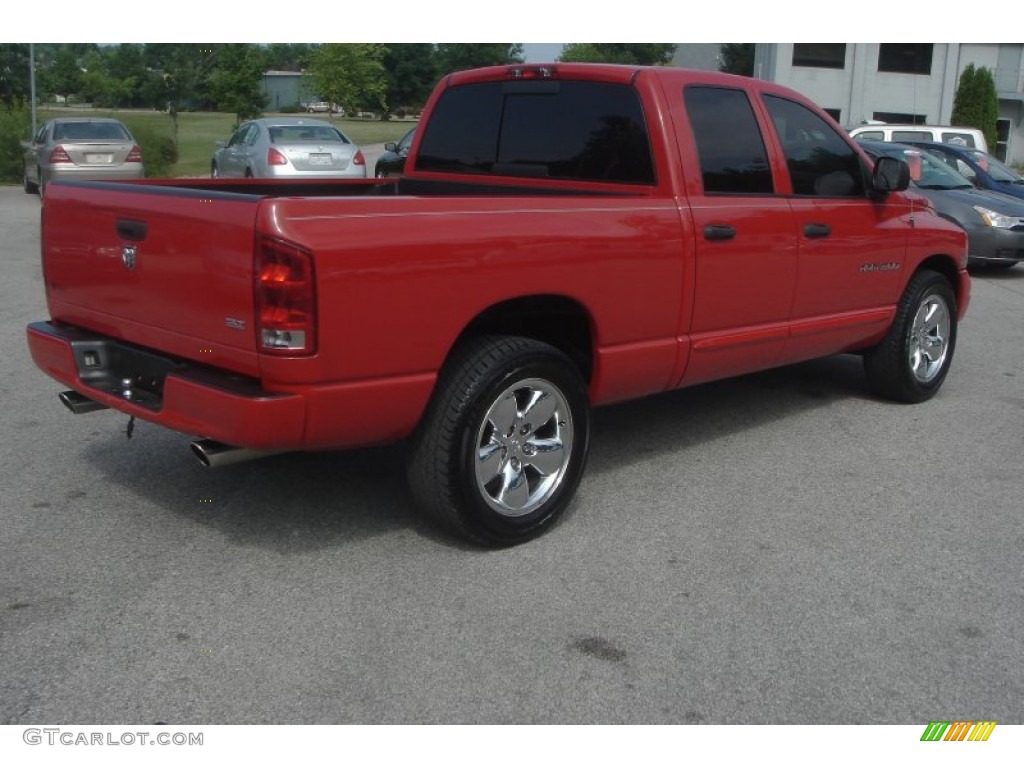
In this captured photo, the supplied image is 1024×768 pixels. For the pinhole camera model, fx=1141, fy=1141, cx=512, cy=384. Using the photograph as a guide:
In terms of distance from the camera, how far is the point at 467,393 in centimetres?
431

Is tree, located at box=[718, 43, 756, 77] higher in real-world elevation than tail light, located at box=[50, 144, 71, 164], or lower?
higher

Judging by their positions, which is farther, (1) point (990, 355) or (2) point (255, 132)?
(2) point (255, 132)

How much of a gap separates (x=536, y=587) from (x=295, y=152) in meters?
15.8

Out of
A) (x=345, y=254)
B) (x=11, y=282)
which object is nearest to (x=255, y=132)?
(x=11, y=282)

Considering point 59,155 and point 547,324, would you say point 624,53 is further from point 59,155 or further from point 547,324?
point 547,324

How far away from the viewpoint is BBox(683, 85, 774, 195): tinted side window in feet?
17.5

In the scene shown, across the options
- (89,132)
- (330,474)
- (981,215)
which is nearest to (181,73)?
(89,132)

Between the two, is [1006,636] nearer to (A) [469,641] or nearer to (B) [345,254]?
(A) [469,641]

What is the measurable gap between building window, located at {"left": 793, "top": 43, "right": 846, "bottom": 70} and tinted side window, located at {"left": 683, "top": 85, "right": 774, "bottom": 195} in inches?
1369

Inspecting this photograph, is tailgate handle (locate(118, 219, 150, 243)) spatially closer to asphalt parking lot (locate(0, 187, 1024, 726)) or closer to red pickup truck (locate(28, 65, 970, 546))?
red pickup truck (locate(28, 65, 970, 546))

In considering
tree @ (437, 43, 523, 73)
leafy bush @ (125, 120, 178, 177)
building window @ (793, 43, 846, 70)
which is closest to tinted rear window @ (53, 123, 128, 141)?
leafy bush @ (125, 120, 178, 177)

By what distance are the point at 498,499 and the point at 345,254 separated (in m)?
1.28

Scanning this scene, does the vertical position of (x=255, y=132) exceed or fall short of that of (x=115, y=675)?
it exceeds it

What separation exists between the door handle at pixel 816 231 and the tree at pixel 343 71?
44599mm
